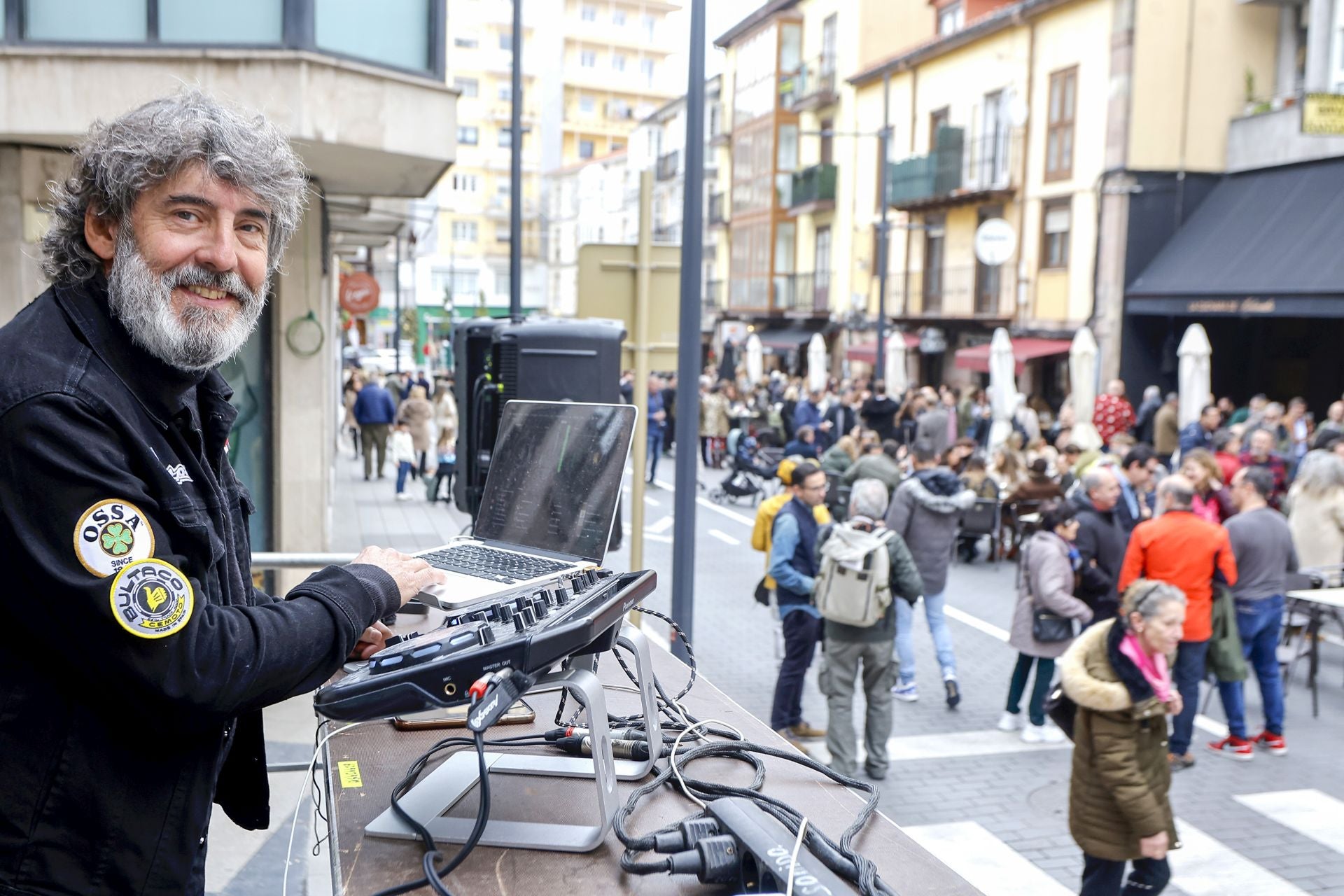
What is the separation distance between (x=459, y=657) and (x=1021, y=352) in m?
27.3

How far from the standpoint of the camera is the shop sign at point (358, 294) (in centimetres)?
2239

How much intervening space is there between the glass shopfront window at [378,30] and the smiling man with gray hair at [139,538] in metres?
5.92

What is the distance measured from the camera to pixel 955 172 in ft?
104

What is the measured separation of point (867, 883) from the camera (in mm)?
1749

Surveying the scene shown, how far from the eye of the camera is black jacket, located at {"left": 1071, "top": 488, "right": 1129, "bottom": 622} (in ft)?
26.8

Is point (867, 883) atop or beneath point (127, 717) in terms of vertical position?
beneath

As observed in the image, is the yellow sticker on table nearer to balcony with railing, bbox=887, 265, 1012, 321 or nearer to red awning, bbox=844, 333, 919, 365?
balcony with railing, bbox=887, 265, 1012, 321

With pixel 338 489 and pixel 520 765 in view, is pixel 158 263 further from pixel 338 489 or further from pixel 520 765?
pixel 338 489

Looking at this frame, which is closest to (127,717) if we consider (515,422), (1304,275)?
(515,422)

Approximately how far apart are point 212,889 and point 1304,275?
20991 millimetres

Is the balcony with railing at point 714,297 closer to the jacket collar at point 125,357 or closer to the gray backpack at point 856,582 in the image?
the gray backpack at point 856,582

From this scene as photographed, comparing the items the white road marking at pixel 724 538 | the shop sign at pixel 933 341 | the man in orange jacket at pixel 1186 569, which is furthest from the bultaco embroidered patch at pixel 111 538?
the shop sign at pixel 933 341

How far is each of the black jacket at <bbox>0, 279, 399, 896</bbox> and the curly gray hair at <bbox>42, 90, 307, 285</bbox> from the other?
130 millimetres

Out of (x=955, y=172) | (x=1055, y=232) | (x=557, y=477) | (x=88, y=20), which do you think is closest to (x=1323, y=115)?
(x=1055, y=232)
